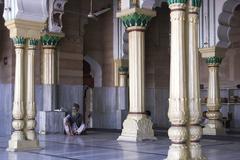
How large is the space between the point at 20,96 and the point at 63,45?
4916mm

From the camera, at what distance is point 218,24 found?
11141 mm

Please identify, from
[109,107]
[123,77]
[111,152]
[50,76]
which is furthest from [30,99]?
[109,107]

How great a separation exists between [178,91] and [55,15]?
724 centimetres

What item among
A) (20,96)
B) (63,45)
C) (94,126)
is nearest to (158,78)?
(94,126)

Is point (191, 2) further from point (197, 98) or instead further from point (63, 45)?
point (63, 45)

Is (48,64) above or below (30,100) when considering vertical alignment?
above

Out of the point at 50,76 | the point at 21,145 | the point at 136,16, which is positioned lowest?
the point at 21,145

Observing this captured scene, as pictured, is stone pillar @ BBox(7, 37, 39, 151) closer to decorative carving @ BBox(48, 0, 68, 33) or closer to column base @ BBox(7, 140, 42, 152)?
column base @ BBox(7, 140, 42, 152)

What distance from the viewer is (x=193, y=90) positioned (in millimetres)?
5508

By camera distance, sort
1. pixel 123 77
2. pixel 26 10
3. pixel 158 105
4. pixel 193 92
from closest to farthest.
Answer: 1. pixel 193 92
2. pixel 26 10
3. pixel 123 77
4. pixel 158 105

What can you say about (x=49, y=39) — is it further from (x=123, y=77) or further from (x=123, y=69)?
(x=123, y=77)

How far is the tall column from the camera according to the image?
11.9 meters

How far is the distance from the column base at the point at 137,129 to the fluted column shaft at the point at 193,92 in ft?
11.2

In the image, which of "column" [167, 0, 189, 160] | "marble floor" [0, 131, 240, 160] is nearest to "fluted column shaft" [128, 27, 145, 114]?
"marble floor" [0, 131, 240, 160]
